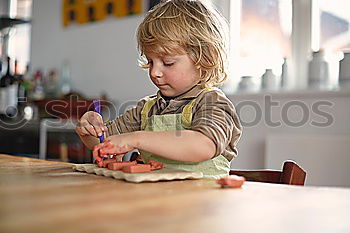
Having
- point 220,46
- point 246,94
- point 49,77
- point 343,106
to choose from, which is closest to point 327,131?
point 343,106

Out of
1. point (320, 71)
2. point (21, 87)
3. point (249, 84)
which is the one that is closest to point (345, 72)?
point (320, 71)

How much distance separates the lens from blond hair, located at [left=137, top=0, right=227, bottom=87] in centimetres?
115

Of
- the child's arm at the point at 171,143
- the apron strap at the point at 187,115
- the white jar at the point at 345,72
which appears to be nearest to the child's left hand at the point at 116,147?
the child's arm at the point at 171,143

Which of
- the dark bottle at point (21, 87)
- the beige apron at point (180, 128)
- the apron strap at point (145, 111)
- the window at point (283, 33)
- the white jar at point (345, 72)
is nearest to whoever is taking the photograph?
the beige apron at point (180, 128)

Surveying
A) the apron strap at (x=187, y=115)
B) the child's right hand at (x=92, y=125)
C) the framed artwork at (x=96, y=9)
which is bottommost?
the child's right hand at (x=92, y=125)

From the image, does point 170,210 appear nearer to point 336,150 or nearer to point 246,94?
point 336,150

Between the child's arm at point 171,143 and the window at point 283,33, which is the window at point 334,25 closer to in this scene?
→ the window at point 283,33

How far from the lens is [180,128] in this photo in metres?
1.13

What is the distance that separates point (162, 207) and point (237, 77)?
2.58 m

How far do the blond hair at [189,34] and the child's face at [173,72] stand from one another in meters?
0.01

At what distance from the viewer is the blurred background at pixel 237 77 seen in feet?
8.20

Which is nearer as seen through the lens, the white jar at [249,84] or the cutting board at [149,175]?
the cutting board at [149,175]

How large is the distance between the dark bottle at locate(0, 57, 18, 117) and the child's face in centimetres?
311

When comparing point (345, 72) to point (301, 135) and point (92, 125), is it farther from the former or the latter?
point (92, 125)
